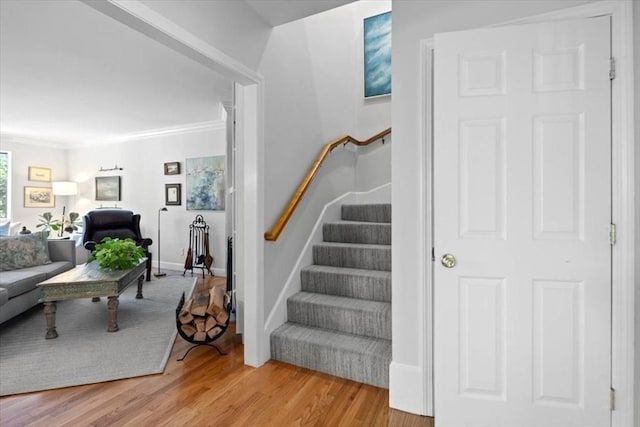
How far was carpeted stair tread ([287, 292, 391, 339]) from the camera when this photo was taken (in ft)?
7.52

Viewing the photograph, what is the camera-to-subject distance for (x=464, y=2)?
168cm

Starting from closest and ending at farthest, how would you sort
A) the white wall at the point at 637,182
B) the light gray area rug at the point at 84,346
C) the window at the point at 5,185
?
the white wall at the point at 637,182 < the light gray area rug at the point at 84,346 < the window at the point at 5,185

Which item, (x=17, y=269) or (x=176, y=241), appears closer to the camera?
(x=17, y=269)

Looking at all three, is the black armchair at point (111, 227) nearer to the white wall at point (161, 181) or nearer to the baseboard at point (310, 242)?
the white wall at point (161, 181)

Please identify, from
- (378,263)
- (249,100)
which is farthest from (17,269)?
(378,263)

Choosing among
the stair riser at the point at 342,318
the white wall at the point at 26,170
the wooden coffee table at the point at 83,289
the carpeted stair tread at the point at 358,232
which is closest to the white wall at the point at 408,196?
the stair riser at the point at 342,318

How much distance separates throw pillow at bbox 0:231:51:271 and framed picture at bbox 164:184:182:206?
2.07 m

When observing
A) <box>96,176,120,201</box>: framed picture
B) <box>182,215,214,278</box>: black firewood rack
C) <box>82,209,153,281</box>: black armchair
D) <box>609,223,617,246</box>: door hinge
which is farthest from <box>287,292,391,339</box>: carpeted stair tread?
<box>96,176,120,201</box>: framed picture

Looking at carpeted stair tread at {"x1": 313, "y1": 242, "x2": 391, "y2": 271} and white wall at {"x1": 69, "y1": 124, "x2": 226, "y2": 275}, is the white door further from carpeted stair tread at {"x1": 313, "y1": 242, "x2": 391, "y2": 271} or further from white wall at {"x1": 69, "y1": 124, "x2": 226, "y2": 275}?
white wall at {"x1": 69, "y1": 124, "x2": 226, "y2": 275}

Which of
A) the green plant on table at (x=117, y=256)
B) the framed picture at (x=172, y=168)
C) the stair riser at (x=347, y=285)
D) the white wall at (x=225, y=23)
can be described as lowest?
the stair riser at (x=347, y=285)

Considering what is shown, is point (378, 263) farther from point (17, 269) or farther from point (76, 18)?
point (17, 269)

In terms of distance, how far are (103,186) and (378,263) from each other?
6.43 m

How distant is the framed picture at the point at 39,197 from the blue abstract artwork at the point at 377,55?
6.93 metres

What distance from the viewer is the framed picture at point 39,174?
6.59m
